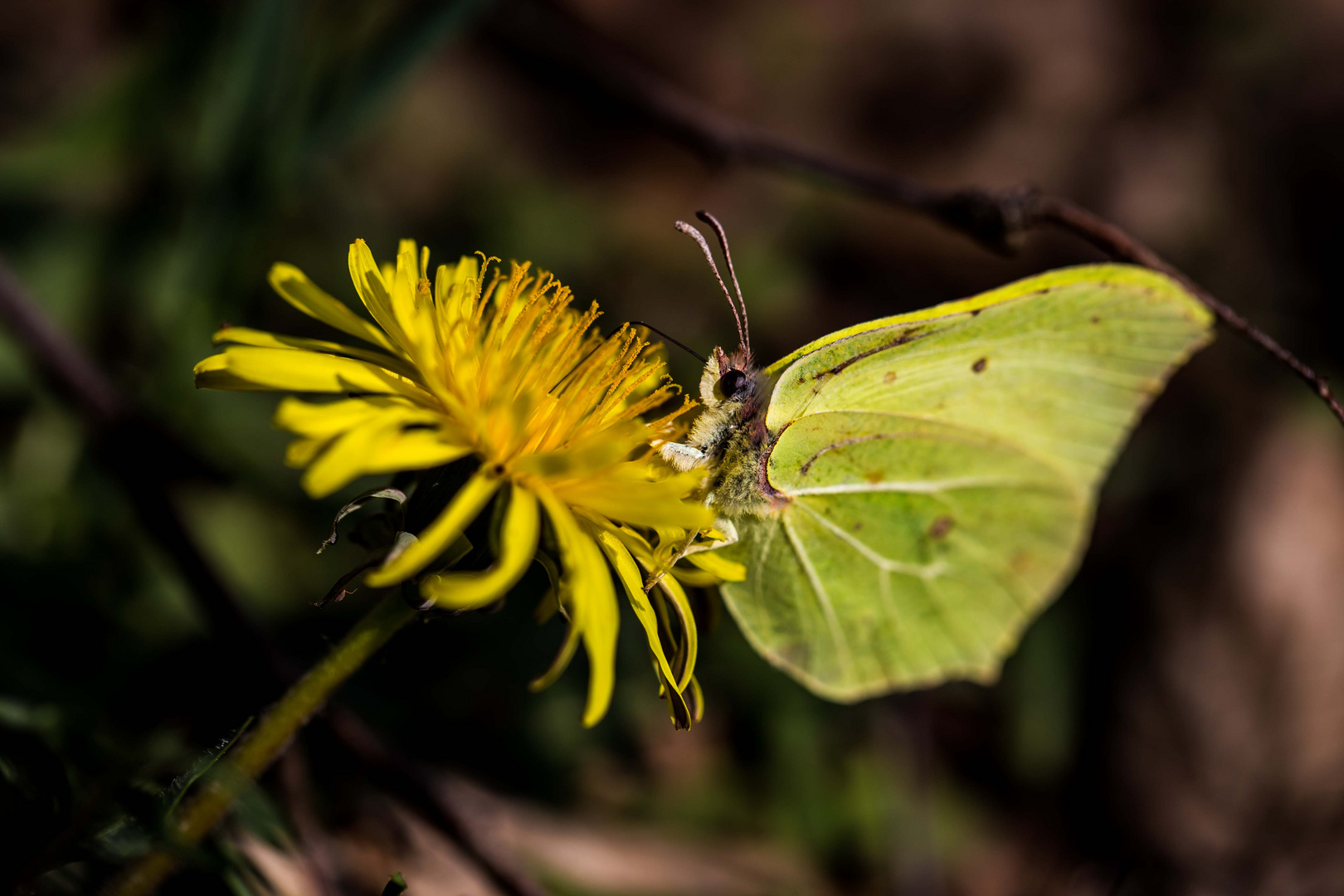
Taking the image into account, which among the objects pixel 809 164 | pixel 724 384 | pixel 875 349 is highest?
pixel 809 164

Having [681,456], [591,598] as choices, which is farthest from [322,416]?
[681,456]

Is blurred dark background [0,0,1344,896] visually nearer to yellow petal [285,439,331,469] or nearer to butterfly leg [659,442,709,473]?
butterfly leg [659,442,709,473]

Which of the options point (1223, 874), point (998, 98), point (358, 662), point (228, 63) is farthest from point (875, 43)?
point (358, 662)

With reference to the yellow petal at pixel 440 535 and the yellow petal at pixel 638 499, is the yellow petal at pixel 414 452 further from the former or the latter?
the yellow petal at pixel 638 499

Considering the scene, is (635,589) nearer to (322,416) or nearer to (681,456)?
(681,456)

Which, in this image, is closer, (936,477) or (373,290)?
(373,290)

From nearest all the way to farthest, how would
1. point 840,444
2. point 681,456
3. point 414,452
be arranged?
point 414,452 → point 681,456 → point 840,444

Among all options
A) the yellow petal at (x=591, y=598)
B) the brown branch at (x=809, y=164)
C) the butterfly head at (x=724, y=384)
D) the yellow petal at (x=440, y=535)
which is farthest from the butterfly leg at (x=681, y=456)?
the brown branch at (x=809, y=164)
